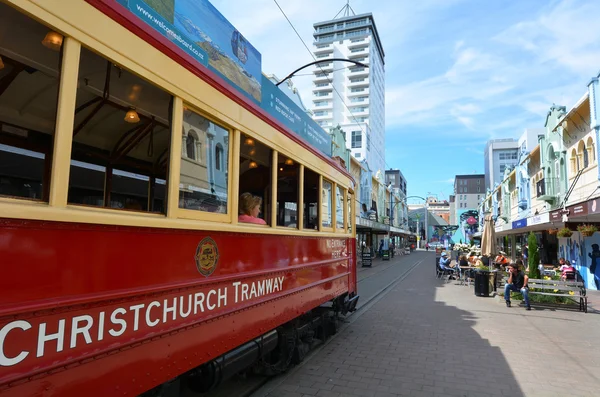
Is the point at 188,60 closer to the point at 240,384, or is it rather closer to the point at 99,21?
the point at 99,21

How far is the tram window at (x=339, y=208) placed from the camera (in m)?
6.12

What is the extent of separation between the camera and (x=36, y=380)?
1.65m

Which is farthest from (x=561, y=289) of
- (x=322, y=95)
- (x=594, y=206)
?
(x=322, y=95)

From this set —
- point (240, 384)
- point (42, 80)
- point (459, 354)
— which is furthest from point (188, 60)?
point (459, 354)

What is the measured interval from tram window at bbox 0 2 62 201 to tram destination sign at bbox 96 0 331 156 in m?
2.70

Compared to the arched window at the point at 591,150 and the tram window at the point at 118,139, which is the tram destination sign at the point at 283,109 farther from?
the arched window at the point at 591,150

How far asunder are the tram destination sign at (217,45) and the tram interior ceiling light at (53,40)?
112 inches

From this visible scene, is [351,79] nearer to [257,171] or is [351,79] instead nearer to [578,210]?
[578,210]

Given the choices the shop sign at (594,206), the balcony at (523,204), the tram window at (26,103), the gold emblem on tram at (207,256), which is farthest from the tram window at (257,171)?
the balcony at (523,204)

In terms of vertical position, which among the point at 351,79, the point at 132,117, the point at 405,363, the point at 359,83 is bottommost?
the point at 405,363

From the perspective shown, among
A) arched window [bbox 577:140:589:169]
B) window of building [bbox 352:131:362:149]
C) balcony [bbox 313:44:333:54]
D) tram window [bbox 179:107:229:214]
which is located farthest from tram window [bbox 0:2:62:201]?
balcony [bbox 313:44:333:54]

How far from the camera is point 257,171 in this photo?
384 centimetres

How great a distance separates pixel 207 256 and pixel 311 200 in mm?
2337

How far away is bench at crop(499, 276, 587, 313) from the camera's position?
9062 mm
